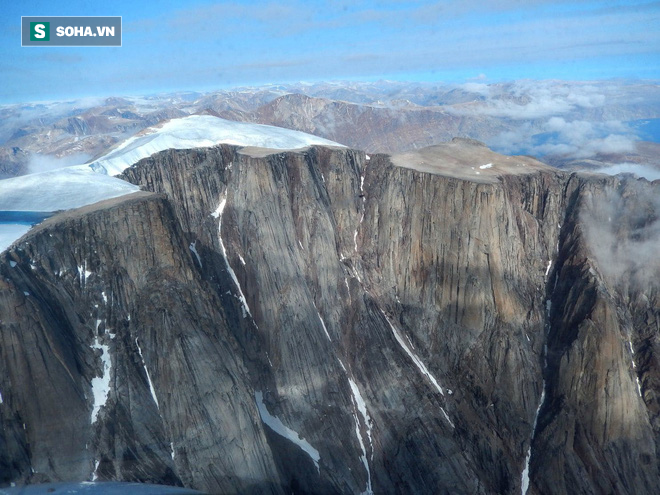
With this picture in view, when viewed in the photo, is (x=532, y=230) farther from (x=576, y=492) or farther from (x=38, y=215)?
(x=38, y=215)

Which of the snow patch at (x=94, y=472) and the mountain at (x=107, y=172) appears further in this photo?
the mountain at (x=107, y=172)

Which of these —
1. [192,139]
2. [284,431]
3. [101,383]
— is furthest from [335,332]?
[192,139]

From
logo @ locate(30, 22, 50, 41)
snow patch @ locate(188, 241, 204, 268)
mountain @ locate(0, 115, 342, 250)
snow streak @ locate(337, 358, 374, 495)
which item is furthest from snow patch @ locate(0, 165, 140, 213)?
snow streak @ locate(337, 358, 374, 495)

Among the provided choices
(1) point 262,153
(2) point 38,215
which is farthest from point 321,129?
(2) point 38,215

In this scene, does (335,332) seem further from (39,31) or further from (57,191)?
(39,31)

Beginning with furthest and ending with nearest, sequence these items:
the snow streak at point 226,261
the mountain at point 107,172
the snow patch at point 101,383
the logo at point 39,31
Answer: the snow streak at point 226,261, the mountain at point 107,172, the snow patch at point 101,383, the logo at point 39,31

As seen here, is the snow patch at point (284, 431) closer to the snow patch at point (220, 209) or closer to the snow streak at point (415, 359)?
the snow streak at point (415, 359)

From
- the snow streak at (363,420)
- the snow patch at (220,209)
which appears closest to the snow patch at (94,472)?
the snow streak at (363,420)
